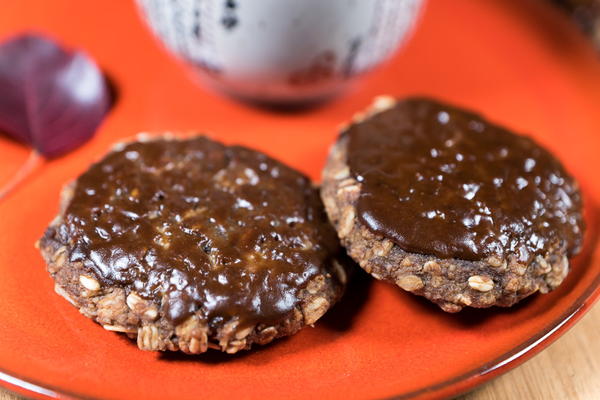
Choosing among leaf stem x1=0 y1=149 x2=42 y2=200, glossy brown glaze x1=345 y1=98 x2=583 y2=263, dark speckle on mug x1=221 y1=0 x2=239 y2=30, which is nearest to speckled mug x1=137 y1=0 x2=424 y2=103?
dark speckle on mug x1=221 y1=0 x2=239 y2=30

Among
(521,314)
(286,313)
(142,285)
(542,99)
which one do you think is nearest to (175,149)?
(142,285)

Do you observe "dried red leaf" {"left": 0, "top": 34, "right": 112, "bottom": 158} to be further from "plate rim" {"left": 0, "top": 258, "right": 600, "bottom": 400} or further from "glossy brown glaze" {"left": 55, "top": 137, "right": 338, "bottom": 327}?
"plate rim" {"left": 0, "top": 258, "right": 600, "bottom": 400}

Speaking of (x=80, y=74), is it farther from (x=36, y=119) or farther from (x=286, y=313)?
(x=286, y=313)

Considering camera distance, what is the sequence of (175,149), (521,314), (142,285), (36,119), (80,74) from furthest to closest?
(80,74) < (36,119) < (175,149) < (521,314) < (142,285)

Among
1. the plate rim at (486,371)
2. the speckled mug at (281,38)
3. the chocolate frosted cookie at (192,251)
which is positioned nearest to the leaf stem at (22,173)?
the chocolate frosted cookie at (192,251)

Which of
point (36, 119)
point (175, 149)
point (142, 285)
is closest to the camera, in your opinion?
point (142, 285)

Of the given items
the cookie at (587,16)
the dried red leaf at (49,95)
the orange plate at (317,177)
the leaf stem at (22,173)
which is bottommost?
the leaf stem at (22,173)

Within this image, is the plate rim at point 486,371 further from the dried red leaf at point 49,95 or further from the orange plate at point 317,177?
the dried red leaf at point 49,95
